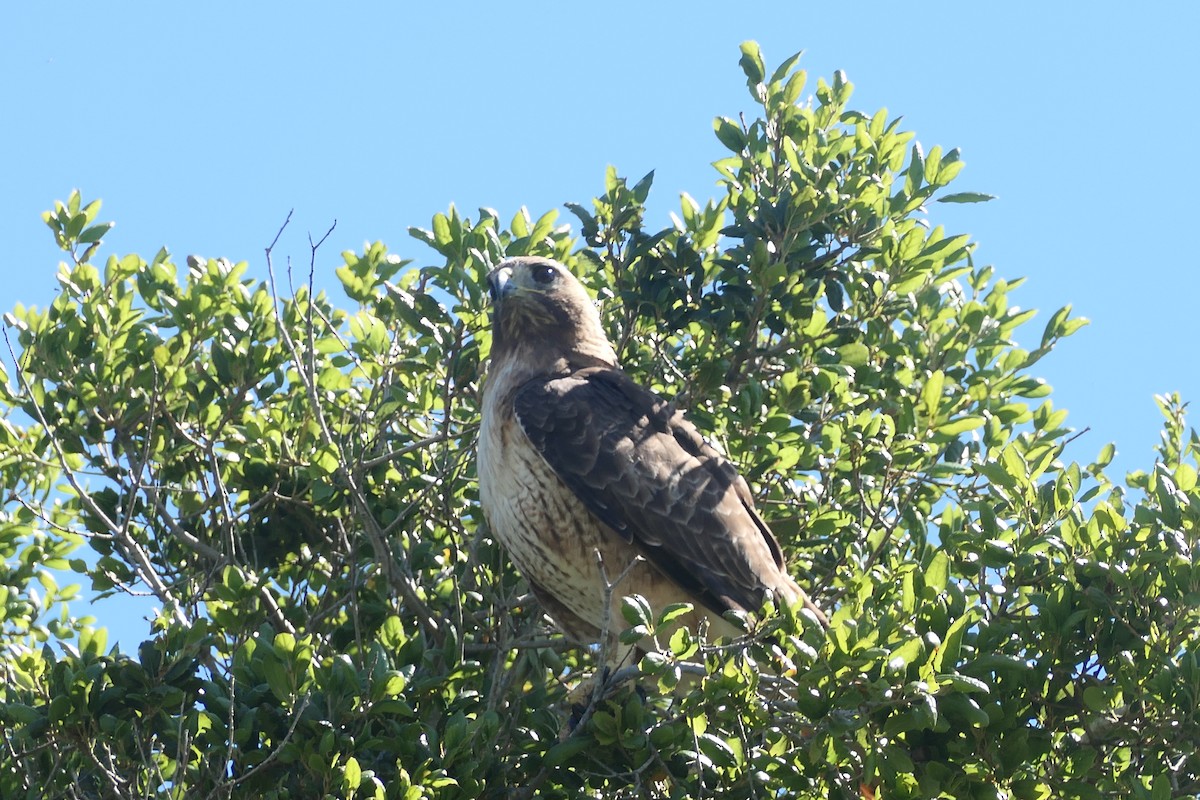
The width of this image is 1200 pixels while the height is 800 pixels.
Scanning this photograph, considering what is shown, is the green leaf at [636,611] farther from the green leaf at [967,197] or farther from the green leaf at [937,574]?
the green leaf at [967,197]

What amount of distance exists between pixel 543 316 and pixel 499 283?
0.33m

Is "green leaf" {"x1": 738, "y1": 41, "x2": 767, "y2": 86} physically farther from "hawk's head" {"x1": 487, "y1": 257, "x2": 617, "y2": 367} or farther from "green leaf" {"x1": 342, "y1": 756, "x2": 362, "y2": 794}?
"green leaf" {"x1": 342, "y1": 756, "x2": 362, "y2": 794}

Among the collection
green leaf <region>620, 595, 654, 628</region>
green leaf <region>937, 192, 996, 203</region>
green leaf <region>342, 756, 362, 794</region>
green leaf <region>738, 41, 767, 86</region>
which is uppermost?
green leaf <region>738, 41, 767, 86</region>

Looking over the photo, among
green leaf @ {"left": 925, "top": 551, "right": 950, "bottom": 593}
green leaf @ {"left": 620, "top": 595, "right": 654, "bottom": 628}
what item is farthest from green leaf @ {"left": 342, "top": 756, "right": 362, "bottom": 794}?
green leaf @ {"left": 925, "top": 551, "right": 950, "bottom": 593}

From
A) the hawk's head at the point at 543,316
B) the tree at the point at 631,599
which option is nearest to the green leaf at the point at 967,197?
the tree at the point at 631,599

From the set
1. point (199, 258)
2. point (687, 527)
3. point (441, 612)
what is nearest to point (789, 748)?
point (687, 527)

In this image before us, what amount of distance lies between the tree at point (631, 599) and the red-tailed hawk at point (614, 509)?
21 cm

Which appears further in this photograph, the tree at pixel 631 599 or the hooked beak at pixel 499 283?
the hooked beak at pixel 499 283

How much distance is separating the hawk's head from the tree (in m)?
0.14

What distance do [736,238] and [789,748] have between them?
7.45 feet

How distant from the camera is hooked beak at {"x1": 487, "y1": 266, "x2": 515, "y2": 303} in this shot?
6.30 metres

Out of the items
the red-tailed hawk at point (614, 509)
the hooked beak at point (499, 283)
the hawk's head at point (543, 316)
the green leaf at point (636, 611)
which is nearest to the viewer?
the green leaf at point (636, 611)

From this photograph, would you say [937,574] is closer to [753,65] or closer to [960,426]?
[960,426]

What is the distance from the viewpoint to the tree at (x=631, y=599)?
4.74 m
